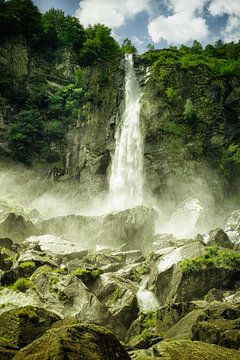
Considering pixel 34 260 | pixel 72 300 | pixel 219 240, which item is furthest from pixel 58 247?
pixel 219 240

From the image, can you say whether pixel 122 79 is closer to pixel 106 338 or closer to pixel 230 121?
pixel 230 121

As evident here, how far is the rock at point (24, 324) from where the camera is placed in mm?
7645

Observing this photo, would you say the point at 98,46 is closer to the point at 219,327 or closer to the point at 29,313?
the point at 29,313

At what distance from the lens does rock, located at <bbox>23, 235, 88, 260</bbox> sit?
2053 centimetres

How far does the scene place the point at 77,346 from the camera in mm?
4742

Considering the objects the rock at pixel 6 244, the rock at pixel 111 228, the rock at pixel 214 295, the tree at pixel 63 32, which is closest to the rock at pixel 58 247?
the rock at pixel 6 244

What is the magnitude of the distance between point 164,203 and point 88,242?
39.3 feet

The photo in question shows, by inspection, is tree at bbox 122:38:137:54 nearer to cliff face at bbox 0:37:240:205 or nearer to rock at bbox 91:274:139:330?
cliff face at bbox 0:37:240:205

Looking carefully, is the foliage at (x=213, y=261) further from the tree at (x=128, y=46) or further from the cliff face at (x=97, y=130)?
the tree at (x=128, y=46)

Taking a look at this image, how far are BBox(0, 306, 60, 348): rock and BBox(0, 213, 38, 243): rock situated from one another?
16.3 metres

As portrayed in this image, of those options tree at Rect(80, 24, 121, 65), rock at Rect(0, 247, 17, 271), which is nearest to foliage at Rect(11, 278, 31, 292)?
rock at Rect(0, 247, 17, 271)

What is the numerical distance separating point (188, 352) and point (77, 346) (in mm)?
2148

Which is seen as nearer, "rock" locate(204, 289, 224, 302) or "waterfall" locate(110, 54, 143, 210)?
"rock" locate(204, 289, 224, 302)

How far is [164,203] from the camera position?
35469 mm
